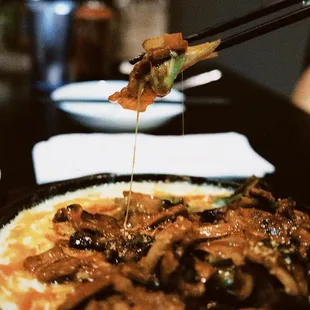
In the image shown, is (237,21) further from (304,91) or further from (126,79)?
(304,91)

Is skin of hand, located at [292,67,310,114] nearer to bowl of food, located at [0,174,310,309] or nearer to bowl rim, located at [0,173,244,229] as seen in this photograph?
bowl rim, located at [0,173,244,229]

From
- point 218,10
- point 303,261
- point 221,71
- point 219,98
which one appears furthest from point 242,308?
point 218,10

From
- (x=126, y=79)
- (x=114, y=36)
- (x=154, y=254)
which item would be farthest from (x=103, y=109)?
(x=114, y=36)

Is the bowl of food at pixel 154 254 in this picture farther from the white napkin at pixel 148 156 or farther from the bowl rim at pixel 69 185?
the white napkin at pixel 148 156

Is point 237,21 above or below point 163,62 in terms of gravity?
above

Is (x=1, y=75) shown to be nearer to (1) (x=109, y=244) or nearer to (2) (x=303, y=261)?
(1) (x=109, y=244)
